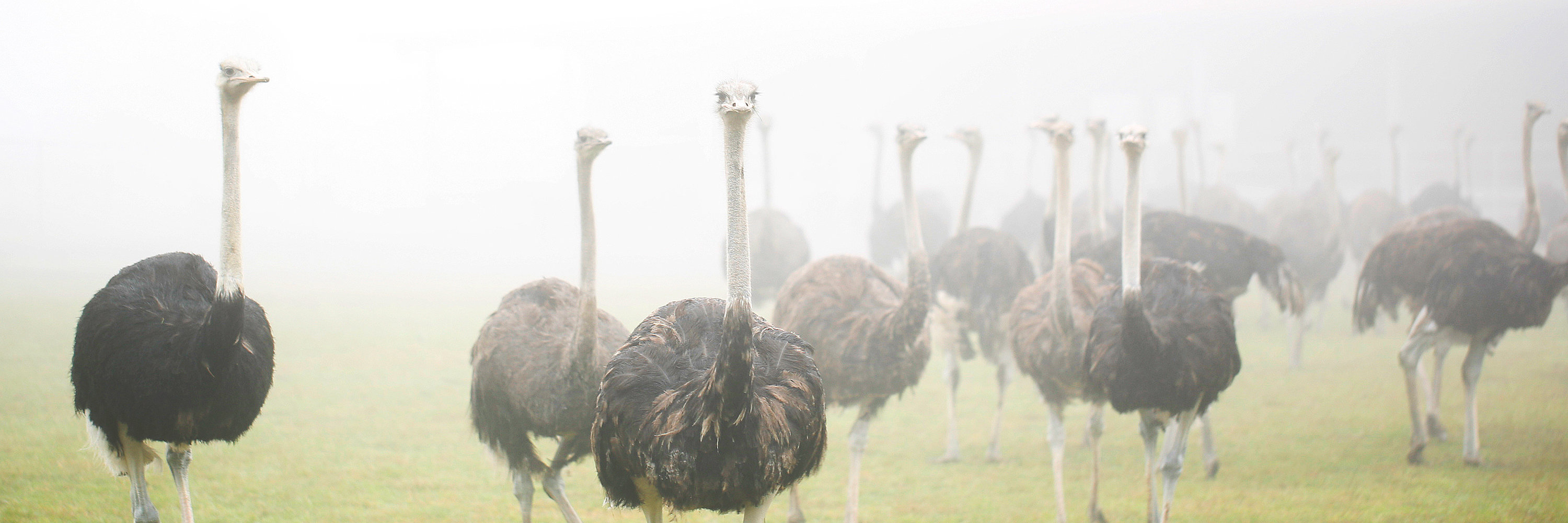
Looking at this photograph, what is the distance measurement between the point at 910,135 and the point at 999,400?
178 centimetres

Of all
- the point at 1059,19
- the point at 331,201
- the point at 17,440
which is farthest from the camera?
the point at 1059,19

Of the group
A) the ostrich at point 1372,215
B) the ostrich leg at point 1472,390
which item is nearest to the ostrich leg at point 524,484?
the ostrich leg at point 1472,390

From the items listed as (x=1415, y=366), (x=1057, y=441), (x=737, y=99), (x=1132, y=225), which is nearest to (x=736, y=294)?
(x=737, y=99)

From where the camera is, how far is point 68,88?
8.80m

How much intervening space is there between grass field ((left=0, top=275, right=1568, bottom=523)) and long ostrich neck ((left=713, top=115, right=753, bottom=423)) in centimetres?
145

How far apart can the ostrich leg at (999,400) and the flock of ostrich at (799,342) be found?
0.05ft

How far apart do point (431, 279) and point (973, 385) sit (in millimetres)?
10081

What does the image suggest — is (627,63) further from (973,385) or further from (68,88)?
(973,385)

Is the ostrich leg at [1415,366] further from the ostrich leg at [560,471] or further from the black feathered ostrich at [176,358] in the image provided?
the black feathered ostrich at [176,358]

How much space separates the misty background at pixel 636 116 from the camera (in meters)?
9.69

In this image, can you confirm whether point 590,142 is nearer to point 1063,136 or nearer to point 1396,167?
point 1063,136

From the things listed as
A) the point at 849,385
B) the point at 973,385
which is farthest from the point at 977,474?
the point at 973,385

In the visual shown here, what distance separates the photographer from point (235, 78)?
3.24 metres

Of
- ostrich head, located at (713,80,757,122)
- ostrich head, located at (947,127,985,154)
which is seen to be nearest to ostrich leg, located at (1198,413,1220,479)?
ostrich head, located at (947,127,985,154)
